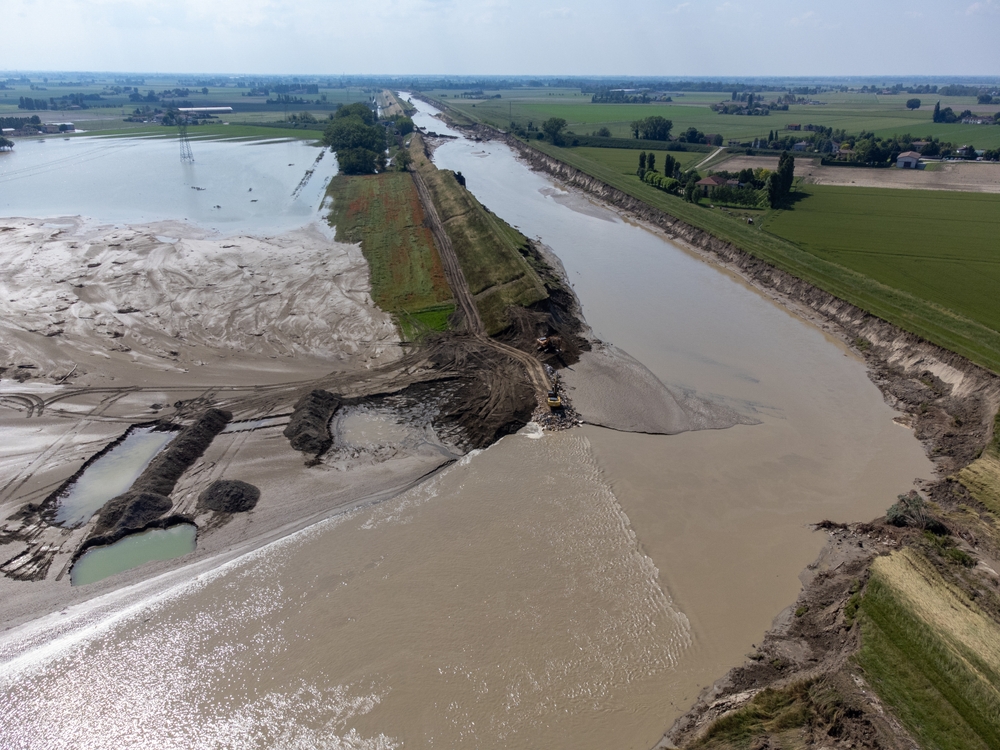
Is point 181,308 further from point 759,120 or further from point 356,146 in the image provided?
point 759,120

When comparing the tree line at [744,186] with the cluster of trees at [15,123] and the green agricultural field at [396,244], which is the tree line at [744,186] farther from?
the cluster of trees at [15,123]

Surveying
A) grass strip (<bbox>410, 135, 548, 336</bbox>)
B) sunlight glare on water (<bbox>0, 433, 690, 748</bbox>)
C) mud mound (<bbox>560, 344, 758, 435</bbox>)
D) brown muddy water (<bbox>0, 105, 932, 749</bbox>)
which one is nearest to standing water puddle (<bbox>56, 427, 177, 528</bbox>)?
brown muddy water (<bbox>0, 105, 932, 749</bbox>)

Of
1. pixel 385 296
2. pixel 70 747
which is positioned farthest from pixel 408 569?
pixel 385 296

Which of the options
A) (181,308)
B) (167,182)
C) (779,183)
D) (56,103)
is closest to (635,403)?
(181,308)

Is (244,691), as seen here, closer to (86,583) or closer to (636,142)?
(86,583)

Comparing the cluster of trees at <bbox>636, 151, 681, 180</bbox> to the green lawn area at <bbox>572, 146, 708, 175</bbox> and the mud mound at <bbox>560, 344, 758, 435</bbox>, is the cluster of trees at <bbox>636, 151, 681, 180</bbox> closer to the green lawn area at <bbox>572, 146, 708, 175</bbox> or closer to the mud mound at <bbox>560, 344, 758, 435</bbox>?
the green lawn area at <bbox>572, 146, 708, 175</bbox>
